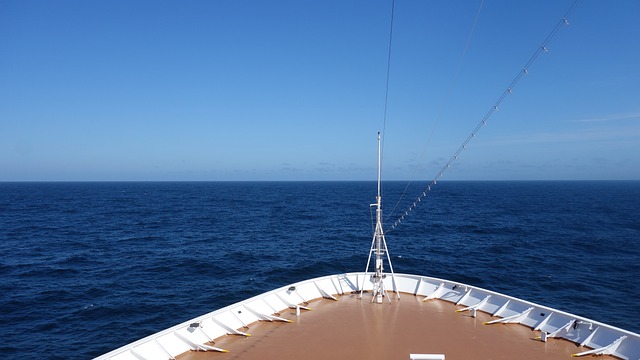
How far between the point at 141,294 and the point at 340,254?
78.7 ft

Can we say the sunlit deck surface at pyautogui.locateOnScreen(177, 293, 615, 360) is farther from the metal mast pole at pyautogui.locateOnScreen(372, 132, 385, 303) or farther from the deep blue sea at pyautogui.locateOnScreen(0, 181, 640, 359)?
the deep blue sea at pyautogui.locateOnScreen(0, 181, 640, 359)

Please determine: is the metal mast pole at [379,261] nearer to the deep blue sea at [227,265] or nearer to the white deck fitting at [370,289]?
the white deck fitting at [370,289]

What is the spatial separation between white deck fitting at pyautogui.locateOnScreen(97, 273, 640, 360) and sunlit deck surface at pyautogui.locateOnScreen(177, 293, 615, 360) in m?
0.43

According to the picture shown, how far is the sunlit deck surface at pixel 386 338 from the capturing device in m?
13.9

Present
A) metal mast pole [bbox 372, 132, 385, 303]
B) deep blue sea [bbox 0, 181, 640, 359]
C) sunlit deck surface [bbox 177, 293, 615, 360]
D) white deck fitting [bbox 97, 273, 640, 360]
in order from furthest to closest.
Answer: deep blue sea [bbox 0, 181, 640, 359] → metal mast pole [bbox 372, 132, 385, 303] → sunlit deck surface [bbox 177, 293, 615, 360] → white deck fitting [bbox 97, 273, 640, 360]

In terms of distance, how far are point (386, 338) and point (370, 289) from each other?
262 inches

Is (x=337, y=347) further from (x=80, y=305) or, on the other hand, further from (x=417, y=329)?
(x=80, y=305)

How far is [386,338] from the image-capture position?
1525cm

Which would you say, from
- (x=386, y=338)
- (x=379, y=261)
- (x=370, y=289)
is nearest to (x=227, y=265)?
(x=370, y=289)

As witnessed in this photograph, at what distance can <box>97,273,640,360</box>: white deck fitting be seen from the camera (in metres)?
13.6

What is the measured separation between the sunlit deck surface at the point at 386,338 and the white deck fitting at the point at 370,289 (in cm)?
43

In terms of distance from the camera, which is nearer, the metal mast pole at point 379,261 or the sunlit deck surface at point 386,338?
the sunlit deck surface at point 386,338

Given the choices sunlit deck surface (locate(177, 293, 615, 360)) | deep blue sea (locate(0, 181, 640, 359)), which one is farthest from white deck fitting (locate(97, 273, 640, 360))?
deep blue sea (locate(0, 181, 640, 359))

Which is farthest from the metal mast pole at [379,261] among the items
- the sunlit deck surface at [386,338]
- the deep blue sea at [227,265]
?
the deep blue sea at [227,265]
